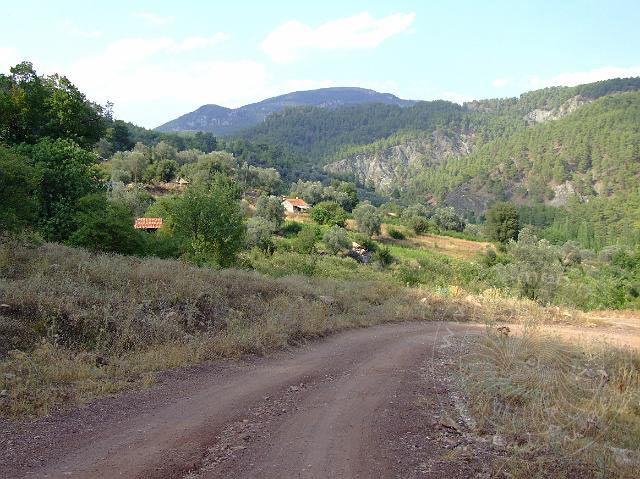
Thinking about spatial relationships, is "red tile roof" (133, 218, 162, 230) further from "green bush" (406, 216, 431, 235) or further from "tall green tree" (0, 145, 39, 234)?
"green bush" (406, 216, 431, 235)

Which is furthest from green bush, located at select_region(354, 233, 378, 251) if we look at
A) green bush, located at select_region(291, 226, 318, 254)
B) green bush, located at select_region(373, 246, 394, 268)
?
green bush, located at select_region(291, 226, 318, 254)

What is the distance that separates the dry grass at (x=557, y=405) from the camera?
465 centimetres

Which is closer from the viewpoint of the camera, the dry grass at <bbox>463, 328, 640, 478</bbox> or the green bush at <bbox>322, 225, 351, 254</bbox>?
the dry grass at <bbox>463, 328, 640, 478</bbox>

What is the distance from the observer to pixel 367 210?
89.1 m

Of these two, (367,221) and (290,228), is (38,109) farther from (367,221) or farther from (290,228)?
(367,221)

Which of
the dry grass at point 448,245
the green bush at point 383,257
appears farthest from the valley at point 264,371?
the dry grass at point 448,245

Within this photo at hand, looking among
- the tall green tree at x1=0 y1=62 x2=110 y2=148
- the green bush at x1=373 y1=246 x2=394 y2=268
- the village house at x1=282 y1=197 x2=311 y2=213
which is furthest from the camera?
the village house at x1=282 y1=197 x2=311 y2=213

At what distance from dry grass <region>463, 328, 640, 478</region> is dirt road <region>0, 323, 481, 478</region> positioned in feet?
2.24

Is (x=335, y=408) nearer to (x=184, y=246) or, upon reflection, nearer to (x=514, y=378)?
(x=514, y=378)

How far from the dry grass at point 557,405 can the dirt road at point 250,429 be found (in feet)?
2.24

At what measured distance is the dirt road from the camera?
4.68m

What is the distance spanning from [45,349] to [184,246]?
18.2 m

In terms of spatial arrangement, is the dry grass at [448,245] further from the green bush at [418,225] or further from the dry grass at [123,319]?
the dry grass at [123,319]

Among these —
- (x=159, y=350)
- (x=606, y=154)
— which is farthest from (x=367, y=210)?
(x=606, y=154)
